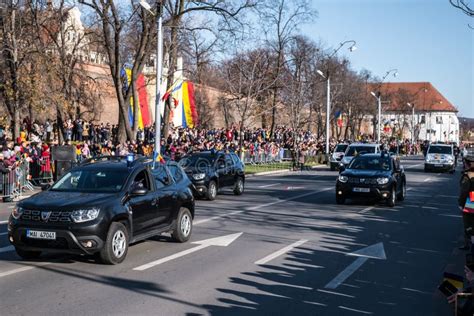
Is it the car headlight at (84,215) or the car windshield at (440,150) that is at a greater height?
the car windshield at (440,150)

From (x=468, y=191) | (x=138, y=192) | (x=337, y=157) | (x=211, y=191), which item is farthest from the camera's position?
(x=337, y=157)

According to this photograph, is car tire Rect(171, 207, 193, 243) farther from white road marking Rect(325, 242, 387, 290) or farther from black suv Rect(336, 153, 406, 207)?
black suv Rect(336, 153, 406, 207)

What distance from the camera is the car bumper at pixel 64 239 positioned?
29.7 ft

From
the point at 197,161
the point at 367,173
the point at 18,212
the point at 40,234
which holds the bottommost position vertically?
the point at 40,234

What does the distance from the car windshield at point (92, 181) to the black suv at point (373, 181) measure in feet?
32.9

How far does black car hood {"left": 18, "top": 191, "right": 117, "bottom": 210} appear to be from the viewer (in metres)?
9.25

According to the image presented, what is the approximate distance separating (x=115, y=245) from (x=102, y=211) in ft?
2.08

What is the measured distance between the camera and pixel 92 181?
1038cm

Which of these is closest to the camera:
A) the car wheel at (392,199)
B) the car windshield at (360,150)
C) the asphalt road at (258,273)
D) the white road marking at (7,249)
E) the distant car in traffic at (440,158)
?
the asphalt road at (258,273)

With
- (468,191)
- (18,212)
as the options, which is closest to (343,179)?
(468,191)

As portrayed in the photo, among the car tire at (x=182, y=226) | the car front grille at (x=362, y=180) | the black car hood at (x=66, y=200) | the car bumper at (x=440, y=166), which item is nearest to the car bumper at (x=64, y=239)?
the black car hood at (x=66, y=200)

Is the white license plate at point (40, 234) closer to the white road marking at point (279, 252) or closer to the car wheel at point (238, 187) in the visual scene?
the white road marking at point (279, 252)

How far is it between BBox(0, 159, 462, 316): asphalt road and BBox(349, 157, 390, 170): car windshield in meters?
4.58

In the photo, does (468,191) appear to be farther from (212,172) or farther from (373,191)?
(212,172)
